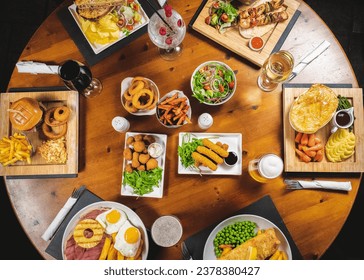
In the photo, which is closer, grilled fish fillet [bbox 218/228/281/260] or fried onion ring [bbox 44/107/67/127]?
grilled fish fillet [bbox 218/228/281/260]

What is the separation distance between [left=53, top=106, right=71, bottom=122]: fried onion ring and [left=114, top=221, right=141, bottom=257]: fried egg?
2.61ft

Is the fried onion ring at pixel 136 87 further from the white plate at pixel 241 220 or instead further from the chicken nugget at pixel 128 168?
the white plate at pixel 241 220

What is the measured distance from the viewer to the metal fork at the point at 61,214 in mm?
2084

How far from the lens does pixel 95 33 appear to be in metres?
2.20

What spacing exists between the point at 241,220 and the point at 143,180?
65 cm

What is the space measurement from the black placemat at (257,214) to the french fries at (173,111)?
27.0 inches

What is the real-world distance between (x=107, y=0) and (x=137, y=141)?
0.99 metres

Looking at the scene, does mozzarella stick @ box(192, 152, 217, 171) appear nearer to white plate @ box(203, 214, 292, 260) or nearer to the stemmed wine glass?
white plate @ box(203, 214, 292, 260)

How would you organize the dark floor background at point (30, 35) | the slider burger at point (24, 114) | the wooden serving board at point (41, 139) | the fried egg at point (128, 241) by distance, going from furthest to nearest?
1. the dark floor background at point (30, 35)
2. the wooden serving board at point (41, 139)
3. the slider burger at point (24, 114)
4. the fried egg at point (128, 241)

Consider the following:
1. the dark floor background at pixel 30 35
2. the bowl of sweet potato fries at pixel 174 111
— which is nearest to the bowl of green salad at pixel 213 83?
the bowl of sweet potato fries at pixel 174 111

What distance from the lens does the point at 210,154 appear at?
199cm

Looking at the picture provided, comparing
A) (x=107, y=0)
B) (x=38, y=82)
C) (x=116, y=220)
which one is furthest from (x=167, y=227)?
(x=107, y=0)

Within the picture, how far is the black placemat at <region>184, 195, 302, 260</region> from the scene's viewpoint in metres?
2.04

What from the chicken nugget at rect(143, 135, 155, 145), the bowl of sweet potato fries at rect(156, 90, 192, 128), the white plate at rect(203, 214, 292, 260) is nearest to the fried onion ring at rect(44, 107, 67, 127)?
the chicken nugget at rect(143, 135, 155, 145)
